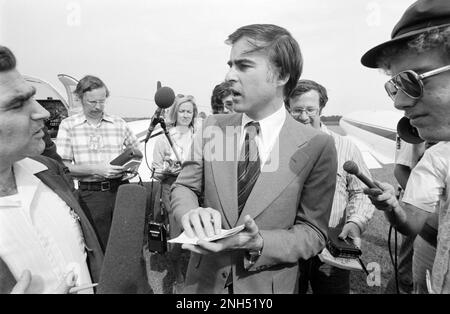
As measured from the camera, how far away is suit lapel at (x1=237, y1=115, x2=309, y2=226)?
152cm

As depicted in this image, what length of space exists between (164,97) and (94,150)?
113 centimetres

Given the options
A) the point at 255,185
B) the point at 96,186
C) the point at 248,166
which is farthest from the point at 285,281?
the point at 96,186

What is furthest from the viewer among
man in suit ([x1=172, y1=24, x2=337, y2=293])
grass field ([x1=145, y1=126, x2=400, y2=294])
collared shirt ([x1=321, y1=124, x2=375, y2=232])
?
grass field ([x1=145, y1=126, x2=400, y2=294])

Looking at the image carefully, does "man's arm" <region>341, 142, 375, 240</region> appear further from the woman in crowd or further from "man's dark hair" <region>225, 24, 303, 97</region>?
the woman in crowd

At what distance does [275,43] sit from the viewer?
167 cm

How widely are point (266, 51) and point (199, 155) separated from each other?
709 millimetres

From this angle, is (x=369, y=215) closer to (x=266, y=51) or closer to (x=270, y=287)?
(x=270, y=287)

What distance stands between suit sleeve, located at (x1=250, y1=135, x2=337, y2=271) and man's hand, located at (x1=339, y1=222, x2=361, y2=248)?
80 cm

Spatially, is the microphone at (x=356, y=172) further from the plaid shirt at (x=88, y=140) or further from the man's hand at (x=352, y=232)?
the plaid shirt at (x=88, y=140)

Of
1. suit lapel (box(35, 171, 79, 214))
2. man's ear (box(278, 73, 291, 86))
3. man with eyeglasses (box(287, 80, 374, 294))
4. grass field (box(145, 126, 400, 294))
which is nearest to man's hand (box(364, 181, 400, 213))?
man's ear (box(278, 73, 291, 86))

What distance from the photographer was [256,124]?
172 cm

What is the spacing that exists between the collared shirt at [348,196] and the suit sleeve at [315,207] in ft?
3.08

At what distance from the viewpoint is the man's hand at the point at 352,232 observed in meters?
2.30
